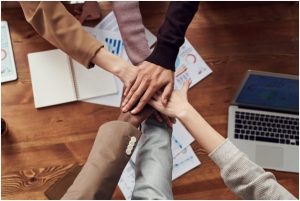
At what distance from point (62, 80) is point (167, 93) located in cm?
28

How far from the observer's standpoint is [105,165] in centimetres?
80

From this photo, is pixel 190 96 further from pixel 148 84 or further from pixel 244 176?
pixel 244 176

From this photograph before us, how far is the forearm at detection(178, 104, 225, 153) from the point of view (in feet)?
2.99

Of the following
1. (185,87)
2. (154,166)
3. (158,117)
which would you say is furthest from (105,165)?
(185,87)

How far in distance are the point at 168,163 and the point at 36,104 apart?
0.39 m

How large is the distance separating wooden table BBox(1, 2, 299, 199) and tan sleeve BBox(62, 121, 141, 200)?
0.67 feet

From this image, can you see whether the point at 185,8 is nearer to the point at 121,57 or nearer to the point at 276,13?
the point at 121,57

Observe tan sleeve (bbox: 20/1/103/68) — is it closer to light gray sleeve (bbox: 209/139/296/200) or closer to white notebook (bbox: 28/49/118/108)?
white notebook (bbox: 28/49/118/108)

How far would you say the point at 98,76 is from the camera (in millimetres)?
1095

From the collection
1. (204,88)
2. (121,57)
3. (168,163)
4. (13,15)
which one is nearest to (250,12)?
(204,88)

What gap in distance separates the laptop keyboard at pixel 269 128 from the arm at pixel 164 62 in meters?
0.22

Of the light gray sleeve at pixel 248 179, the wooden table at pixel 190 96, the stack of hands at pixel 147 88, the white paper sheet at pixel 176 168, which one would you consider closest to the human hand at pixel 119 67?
the stack of hands at pixel 147 88

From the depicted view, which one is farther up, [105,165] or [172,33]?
[172,33]

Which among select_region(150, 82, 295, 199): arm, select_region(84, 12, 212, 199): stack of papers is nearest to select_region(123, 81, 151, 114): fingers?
select_region(84, 12, 212, 199): stack of papers
